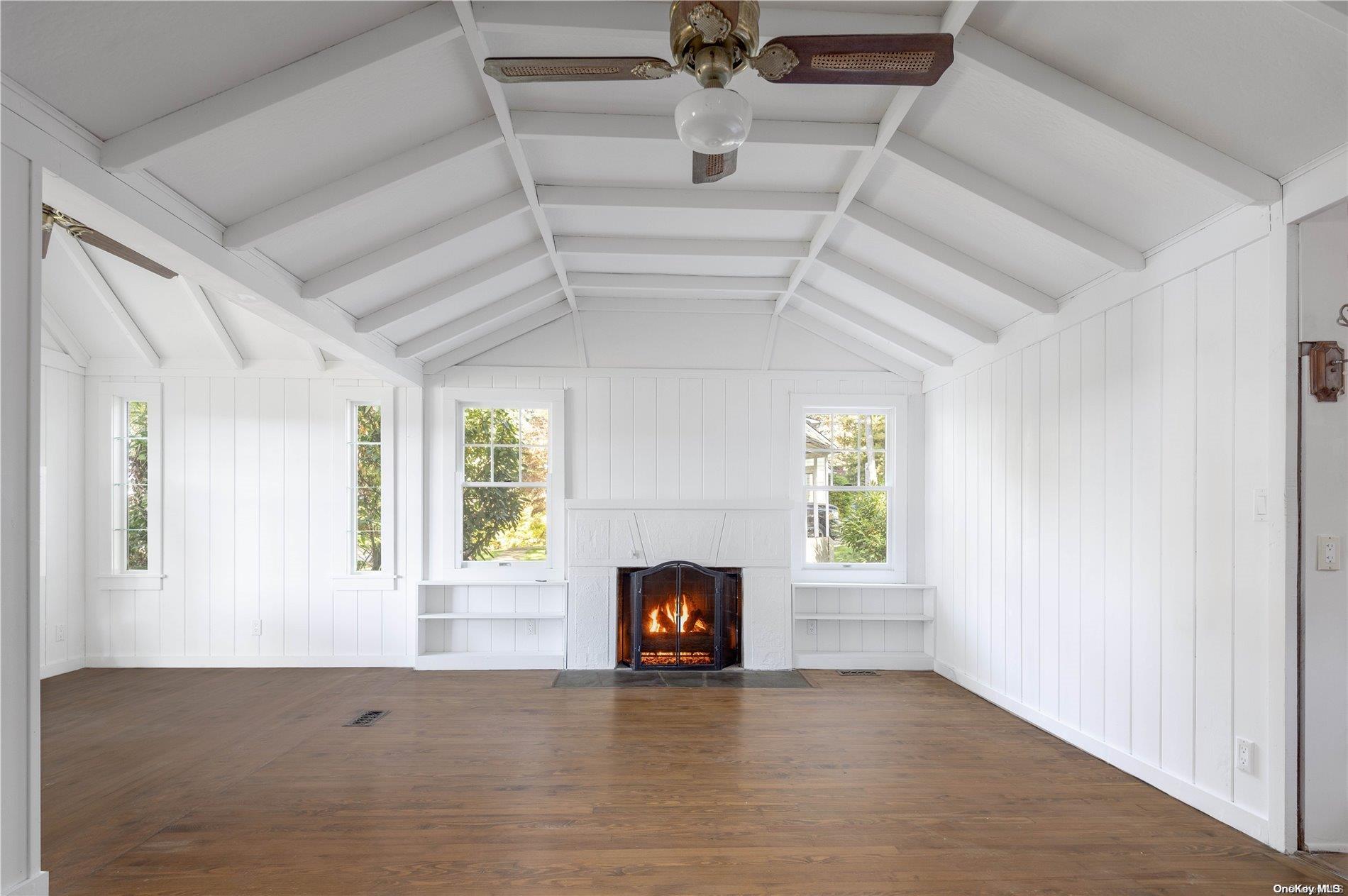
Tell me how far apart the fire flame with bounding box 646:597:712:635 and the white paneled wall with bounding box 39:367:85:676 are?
192 inches

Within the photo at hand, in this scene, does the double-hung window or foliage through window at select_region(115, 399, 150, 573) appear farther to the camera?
the double-hung window

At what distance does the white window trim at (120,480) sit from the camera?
22.1 feet

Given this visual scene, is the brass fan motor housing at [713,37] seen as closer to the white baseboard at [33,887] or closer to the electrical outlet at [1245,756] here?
the white baseboard at [33,887]

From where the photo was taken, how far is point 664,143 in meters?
3.98

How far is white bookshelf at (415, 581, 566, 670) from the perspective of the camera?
6941mm

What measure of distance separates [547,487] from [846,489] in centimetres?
279

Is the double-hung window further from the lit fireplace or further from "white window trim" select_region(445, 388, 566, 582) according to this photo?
the lit fireplace

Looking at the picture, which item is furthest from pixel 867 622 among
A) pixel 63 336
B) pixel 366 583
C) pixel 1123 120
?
pixel 63 336

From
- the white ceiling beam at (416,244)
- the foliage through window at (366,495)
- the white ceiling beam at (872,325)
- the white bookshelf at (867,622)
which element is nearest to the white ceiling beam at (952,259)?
the white ceiling beam at (872,325)

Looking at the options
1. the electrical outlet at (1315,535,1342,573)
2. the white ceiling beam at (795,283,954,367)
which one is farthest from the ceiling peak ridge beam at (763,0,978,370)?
the electrical outlet at (1315,535,1342,573)

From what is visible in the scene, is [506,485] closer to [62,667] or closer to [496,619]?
[496,619]

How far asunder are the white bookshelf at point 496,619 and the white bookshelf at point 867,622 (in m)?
2.16

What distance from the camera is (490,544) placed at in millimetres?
7180

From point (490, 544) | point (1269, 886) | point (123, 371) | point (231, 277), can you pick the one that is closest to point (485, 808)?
point (231, 277)
